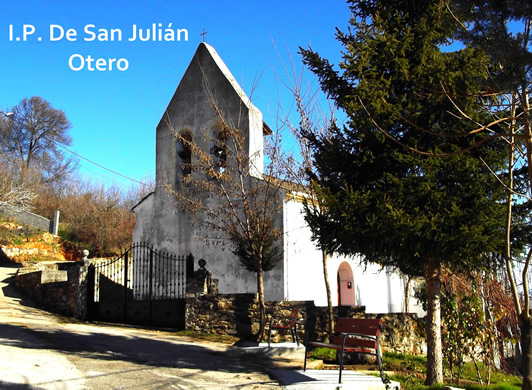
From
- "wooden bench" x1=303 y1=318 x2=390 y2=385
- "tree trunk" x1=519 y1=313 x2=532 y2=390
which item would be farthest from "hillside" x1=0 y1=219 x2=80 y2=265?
"tree trunk" x1=519 y1=313 x2=532 y2=390

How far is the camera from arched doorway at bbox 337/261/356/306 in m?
19.5

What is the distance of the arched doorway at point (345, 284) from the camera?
19.5m

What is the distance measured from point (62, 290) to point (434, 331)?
11.7 meters

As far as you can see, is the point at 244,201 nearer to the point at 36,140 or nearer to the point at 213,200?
the point at 213,200

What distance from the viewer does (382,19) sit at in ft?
26.4

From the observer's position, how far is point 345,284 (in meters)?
Answer: 19.7

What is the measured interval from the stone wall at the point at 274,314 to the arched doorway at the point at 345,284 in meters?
7.96

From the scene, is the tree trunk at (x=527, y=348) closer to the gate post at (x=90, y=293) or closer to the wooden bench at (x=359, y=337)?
the wooden bench at (x=359, y=337)

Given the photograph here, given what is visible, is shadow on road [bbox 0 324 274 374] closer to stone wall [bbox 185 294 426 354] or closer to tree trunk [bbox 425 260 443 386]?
stone wall [bbox 185 294 426 354]

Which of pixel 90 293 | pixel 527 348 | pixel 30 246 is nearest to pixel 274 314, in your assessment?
pixel 527 348

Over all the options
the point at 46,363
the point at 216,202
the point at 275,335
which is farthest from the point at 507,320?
the point at 46,363

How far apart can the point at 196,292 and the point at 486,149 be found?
26.1 ft

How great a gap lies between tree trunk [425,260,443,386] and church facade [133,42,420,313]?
690 centimetres

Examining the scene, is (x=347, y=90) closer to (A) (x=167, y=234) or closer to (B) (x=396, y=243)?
(B) (x=396, y=243)
